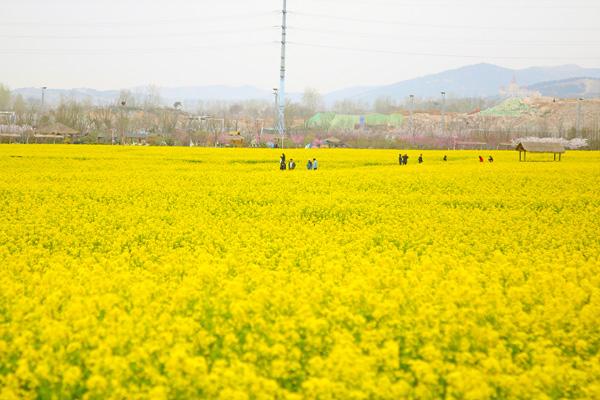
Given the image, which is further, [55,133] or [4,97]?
[4,97]

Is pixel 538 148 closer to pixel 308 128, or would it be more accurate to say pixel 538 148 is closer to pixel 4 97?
pixel 308 128

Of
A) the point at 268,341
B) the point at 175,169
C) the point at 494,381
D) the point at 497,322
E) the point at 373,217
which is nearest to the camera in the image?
the point at 494,381

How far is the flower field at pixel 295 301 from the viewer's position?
7.03 metres

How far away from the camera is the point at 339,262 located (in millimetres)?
12641

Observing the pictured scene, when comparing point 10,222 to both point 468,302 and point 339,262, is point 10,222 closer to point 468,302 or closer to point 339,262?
point 339,262

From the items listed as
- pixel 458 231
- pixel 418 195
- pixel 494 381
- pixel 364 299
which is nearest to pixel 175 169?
pixel 418 195

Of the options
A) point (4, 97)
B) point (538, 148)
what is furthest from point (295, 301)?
point (4, 97)

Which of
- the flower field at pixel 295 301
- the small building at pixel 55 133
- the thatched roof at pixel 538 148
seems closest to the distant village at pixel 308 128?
the small building at pixel 55 133

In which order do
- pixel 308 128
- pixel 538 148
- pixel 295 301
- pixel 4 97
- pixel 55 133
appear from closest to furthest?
pixel 295 301, pixel 538 148, pixel 55 133, pixel 308 128, pixel 4 97

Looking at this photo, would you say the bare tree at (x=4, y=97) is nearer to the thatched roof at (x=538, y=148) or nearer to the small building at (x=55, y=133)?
the small building at (x=55, y=133)

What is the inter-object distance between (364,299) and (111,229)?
29.9ft

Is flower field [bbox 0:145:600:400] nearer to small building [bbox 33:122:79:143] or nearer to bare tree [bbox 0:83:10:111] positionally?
small building [bbox 33:122:79:143]

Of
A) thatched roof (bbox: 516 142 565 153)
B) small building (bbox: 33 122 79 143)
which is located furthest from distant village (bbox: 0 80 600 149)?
thatched roof (bbox: 516 142 565 153)

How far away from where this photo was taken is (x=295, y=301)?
9531 millimetres
